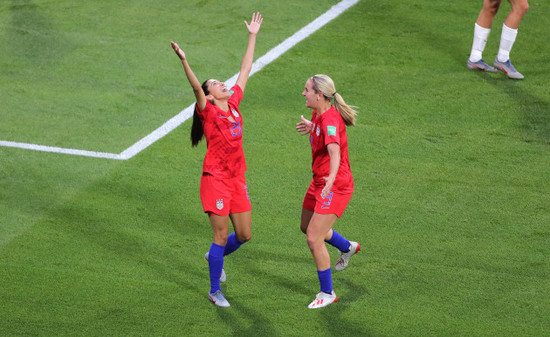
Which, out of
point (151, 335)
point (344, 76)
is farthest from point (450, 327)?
point (344, 76)

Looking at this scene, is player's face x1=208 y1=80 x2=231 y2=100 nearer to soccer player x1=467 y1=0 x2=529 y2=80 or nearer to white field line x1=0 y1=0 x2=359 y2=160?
white field line x1=0 y1=0 x2=359 y2=160

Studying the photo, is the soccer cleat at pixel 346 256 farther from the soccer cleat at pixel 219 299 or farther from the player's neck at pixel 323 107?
the player's neck at pixel 323 107

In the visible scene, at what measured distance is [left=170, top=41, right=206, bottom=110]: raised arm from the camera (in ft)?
22.2

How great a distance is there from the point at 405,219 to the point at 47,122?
17.4 feet

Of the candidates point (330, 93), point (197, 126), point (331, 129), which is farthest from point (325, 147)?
point (197, 126)

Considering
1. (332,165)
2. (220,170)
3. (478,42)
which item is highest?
(332,165)

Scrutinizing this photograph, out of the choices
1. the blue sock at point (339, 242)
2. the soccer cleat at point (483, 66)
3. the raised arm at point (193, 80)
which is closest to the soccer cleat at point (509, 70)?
the soccer cleat at point (483, 66)

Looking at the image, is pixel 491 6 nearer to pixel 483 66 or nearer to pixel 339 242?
pixel 483 66

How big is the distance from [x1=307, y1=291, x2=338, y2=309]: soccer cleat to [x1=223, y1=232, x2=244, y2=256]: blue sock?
36.1 inches

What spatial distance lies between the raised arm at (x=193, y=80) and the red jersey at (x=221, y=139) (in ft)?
0.33

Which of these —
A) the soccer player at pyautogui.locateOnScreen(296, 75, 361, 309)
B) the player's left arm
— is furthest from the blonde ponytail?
the player's left arm

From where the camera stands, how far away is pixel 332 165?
6.81 m

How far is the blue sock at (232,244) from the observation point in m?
7.64

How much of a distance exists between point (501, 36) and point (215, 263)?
6723 millimetres
